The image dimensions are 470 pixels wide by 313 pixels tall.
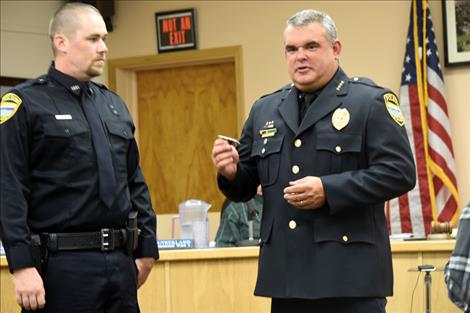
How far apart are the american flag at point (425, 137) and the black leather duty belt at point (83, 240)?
160 inches

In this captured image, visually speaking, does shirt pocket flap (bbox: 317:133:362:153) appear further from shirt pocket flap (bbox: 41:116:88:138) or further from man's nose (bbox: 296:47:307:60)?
shirt pocket flap (bbox: 41:116:88:138)

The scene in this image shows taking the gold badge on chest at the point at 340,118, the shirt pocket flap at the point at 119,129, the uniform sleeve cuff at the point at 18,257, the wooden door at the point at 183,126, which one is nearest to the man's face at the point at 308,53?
the gold badge on chest at the point at 340,118

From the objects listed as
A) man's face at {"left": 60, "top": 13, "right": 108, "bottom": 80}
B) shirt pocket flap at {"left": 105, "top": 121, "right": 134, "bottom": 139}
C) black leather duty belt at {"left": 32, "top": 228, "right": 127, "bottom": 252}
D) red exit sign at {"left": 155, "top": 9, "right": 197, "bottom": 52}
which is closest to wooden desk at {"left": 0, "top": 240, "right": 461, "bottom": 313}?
shirt pocket flap at {"left": 105, "top": 121, "right": 134, "bottom": 139}

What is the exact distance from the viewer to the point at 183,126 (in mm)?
8148

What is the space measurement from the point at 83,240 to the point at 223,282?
1758mm

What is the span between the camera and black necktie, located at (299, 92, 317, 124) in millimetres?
3072

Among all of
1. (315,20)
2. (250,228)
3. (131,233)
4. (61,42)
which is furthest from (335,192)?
(250,228)

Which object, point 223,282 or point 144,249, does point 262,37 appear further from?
point 144,249

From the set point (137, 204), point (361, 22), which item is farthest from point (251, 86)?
point (137, 204)

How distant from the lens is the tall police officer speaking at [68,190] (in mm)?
2990

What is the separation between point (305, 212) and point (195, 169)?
5182 millimetres

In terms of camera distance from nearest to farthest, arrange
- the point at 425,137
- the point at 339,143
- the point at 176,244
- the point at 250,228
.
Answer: the point at 339,143 → the point at 176,244 → the point at 250,228 → the point at 425,137

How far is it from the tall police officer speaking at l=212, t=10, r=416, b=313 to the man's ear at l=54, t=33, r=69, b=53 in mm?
679

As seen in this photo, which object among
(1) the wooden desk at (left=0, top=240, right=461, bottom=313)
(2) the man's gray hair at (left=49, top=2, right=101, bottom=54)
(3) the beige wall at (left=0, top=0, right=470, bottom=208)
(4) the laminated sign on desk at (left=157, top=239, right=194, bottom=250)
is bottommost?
(1) the wooden desk at (left=0, top=240, right=461, bottom=313)
